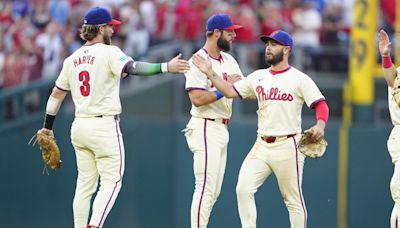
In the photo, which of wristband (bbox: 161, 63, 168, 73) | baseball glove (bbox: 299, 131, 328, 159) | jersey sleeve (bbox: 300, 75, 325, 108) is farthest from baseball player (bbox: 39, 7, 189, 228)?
baseball glove (bbox: 299, 131, 328, 159)

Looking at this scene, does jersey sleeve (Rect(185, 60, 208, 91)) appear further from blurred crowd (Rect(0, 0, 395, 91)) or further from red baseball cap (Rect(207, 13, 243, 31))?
blurred crowd (Rect(0, 0, 395, 91))

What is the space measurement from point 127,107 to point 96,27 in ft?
18.3

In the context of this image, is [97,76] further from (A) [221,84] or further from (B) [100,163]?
(A) [221,84]

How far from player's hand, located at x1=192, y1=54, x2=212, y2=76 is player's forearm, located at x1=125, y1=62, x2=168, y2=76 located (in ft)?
1.60

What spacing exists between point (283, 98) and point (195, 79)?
0.99m

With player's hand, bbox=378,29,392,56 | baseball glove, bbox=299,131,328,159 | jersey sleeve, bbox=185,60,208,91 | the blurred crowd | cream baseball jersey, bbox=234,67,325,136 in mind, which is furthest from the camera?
the blurred crowd

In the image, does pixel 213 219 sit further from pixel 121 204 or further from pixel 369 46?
pixel 369 46

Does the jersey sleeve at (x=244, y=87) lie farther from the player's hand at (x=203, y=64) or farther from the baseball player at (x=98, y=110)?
the baseball player at (x=98, y=110)

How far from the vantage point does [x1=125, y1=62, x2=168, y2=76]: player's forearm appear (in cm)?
1014

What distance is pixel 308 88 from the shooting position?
10375 millimetres

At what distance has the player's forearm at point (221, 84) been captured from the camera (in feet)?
34.3

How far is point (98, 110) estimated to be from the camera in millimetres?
10398

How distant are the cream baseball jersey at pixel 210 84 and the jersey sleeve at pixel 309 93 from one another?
95 centimetres

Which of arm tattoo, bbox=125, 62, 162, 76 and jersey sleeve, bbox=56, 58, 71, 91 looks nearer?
arm tattoo, bbox=125, 62, 162, 76
